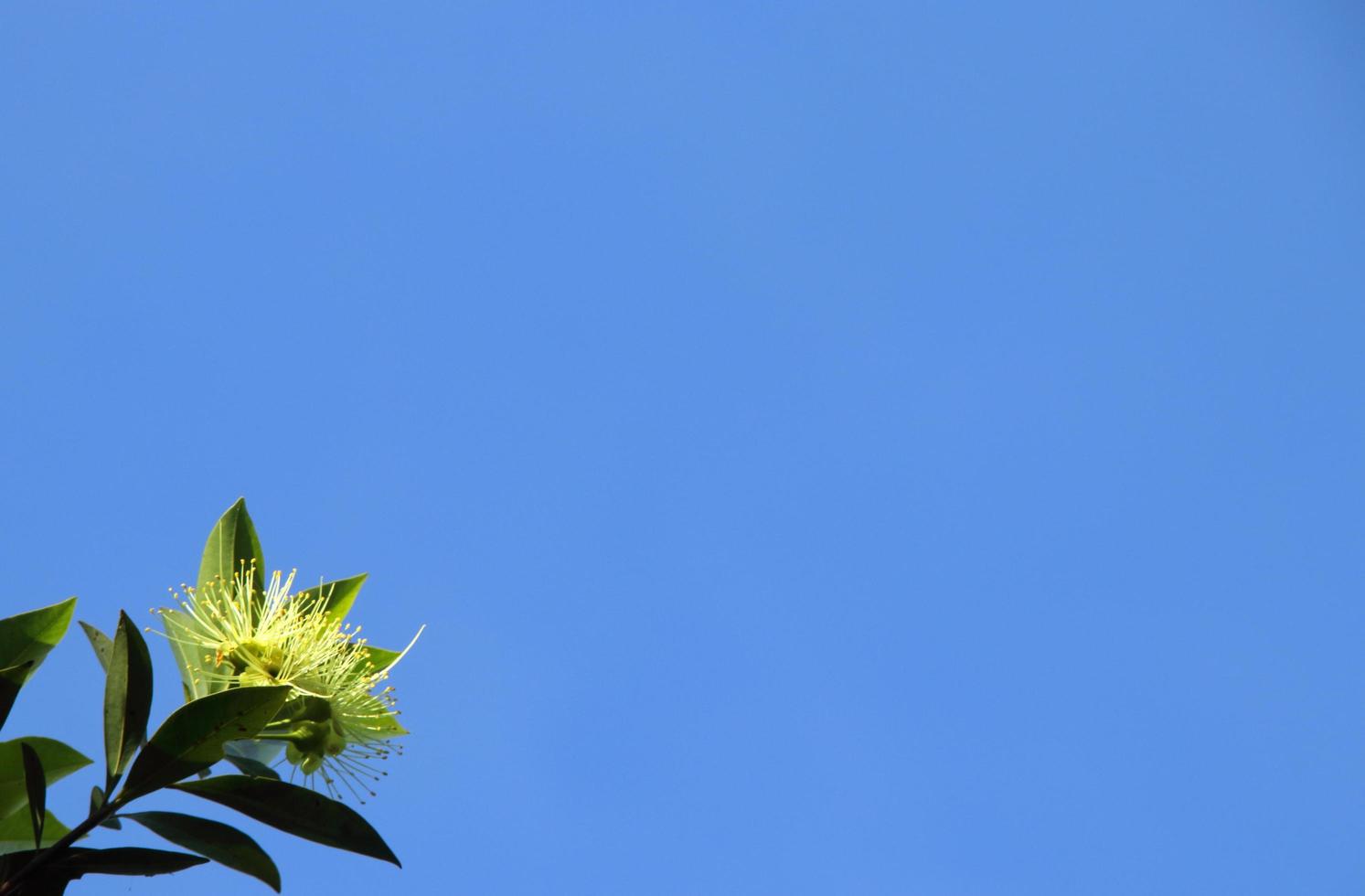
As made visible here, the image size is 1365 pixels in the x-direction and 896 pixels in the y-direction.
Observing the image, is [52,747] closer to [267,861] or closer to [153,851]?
[153,851]

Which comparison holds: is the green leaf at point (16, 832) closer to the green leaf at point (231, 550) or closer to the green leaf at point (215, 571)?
the green leaf at point (215, 571)

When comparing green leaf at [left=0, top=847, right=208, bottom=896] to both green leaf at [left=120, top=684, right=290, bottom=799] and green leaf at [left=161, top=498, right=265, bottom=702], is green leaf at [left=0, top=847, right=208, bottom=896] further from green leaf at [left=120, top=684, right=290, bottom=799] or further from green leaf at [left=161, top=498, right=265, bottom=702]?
green leaf at [left=161, top=498, right=265, bottom=702]

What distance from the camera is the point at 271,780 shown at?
210cm

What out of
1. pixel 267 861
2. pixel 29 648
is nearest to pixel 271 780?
pixel 267 861

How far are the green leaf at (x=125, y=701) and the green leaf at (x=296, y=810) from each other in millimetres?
116

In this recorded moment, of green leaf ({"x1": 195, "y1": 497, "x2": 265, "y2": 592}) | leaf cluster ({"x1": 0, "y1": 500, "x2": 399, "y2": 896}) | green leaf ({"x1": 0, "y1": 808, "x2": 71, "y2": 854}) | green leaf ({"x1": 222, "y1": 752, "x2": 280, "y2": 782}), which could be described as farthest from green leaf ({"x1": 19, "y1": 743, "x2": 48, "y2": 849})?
green leaf ({"x1": 195, "y1": 497, "x2": 265, "y2": 592})

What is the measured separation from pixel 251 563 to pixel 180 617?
19cm

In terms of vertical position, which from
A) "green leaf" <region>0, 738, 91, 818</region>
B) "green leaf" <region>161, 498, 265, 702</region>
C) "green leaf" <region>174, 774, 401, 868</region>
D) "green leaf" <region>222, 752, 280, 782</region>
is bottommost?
"green leaf" <region>0, 738, 91, 818</region>

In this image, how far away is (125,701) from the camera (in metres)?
2.08

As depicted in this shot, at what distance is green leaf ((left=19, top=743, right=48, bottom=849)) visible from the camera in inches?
75.6

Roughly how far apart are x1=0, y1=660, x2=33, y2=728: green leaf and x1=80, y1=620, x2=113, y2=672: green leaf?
0.73 ft

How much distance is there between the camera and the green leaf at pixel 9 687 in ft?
6.53

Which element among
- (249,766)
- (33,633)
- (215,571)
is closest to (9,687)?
(33,633)

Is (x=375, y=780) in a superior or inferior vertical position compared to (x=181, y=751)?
superior
